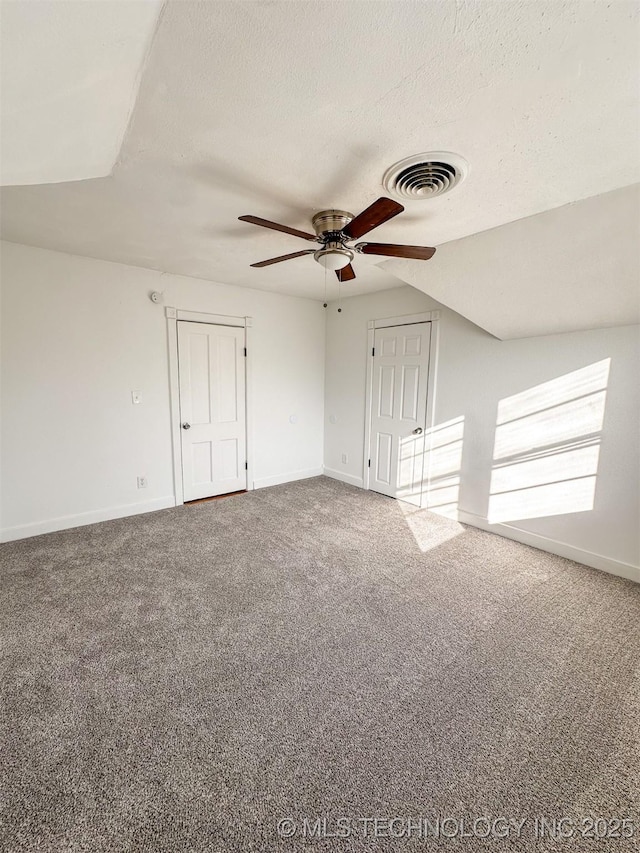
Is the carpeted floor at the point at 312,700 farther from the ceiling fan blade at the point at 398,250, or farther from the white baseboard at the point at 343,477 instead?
the ceiling fan blade at the point at 398,250

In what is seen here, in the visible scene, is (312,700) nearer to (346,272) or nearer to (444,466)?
(346,272)

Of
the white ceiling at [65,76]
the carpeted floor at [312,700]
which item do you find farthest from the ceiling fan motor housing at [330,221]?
the carpeted floor at [312,700]

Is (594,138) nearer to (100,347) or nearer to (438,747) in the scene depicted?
(438,747)

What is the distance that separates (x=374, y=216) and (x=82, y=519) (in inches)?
140

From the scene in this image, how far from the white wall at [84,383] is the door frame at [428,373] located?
1.46 m

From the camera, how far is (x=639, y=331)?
2533mm

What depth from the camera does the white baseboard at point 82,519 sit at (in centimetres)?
311

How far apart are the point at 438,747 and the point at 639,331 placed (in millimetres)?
2854

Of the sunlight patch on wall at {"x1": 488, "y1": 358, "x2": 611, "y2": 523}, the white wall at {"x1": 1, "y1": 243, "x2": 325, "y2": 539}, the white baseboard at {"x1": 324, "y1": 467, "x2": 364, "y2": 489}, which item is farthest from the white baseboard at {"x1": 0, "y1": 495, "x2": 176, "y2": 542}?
the sunlight patch on wall at {"x1": 488, "y1": 358, "x2": 611, "y2": 523}

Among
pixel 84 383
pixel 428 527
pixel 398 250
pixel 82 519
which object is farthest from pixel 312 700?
pixel 84 383

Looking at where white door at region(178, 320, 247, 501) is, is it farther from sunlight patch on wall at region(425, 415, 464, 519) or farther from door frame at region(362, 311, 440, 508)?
sunlight patch on wall at region(425, 415, 464, 519)

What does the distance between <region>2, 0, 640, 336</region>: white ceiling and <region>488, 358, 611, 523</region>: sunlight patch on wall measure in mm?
1429

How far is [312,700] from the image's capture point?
5.36ft

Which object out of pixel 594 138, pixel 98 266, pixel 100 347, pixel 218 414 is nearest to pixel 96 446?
pixel 100 347
